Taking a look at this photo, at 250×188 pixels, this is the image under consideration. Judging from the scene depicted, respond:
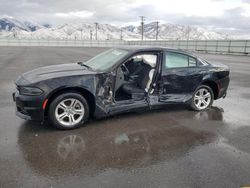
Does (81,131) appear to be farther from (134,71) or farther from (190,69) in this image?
(190,69)

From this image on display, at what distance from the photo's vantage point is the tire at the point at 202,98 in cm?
640

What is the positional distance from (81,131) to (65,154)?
99 centimetres

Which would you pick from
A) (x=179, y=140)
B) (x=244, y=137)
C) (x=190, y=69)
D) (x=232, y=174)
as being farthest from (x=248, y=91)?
(x=232, y=174)

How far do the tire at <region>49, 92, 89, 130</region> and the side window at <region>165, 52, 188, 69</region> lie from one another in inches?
82.0

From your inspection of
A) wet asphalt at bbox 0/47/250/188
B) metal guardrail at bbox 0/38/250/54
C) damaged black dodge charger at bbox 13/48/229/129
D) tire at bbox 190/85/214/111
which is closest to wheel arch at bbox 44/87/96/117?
damaged black dodge charger at bbox 13/48/229/129

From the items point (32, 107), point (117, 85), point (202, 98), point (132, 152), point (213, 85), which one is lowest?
point (132, 152)

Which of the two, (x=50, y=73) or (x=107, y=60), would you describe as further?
(x=107, y=60)

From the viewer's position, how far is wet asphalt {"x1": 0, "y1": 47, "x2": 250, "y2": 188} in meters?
3.29

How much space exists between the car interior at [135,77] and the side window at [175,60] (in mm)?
295

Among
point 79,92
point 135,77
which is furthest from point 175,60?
point 79,92

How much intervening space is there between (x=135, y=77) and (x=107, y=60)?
0.75 metres

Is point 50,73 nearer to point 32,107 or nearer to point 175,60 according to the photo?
point 32,107

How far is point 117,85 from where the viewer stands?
549cm

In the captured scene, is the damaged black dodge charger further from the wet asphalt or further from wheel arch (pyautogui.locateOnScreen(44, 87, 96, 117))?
the wet asphalt
